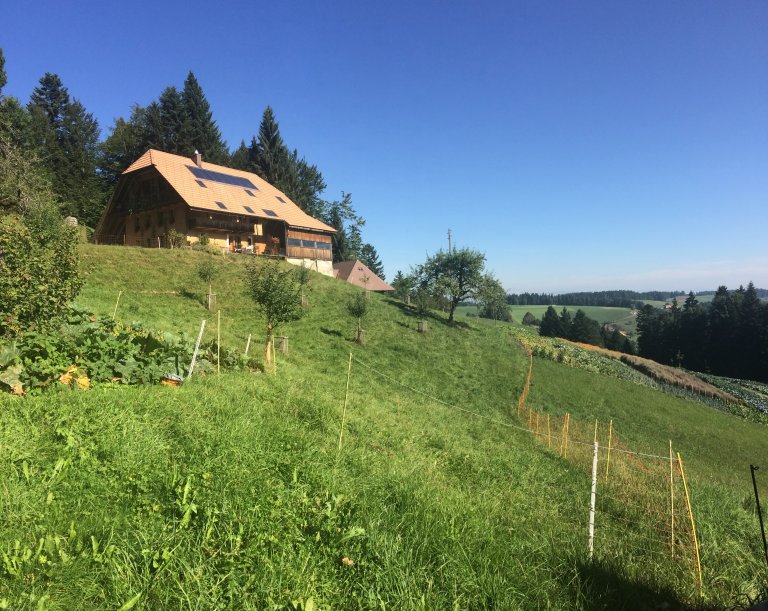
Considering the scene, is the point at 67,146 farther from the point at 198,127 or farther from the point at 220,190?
the point at 220,190

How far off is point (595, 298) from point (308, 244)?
177371 mm

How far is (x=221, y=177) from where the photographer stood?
35406mm

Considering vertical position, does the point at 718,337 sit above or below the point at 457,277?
below

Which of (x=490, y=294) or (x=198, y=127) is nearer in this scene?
(x=490, y=294)

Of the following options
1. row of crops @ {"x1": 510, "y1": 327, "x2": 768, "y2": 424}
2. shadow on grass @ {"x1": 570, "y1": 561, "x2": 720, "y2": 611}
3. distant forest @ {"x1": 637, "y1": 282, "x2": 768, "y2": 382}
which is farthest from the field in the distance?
shadow on grass @ {"x1": 570, "y1": 561, "x2": 720, "y2": 611}

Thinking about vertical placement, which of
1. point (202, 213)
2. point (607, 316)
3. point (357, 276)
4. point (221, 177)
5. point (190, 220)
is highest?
point (221, 177)

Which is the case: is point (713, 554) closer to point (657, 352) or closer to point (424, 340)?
point (424, 340)

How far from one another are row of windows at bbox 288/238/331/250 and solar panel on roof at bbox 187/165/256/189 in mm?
7224

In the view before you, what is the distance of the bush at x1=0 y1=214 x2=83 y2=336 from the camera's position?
254 inches

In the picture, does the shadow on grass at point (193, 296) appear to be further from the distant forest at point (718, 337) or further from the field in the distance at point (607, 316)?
the field in the distance at point (607, 316)

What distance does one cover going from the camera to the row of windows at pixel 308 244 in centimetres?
3601

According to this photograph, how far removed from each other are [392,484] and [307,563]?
1.77 metres

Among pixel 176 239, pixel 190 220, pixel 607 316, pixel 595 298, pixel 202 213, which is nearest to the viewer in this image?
pixel 176 239

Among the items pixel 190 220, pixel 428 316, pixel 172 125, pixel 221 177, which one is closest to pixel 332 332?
pixel 428 316
